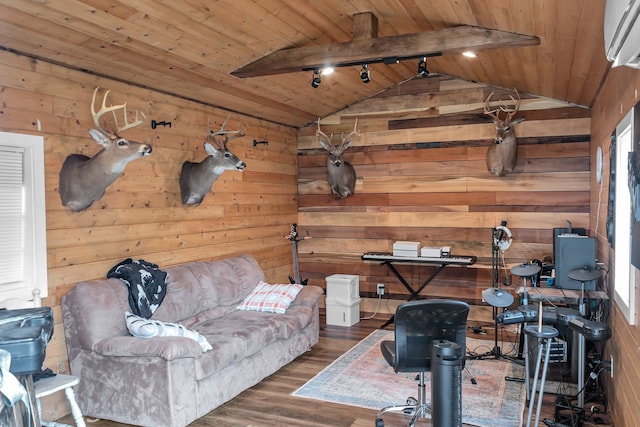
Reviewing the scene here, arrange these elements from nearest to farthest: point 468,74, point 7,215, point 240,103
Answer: point 7,215 → point 240,103 → point 468,74

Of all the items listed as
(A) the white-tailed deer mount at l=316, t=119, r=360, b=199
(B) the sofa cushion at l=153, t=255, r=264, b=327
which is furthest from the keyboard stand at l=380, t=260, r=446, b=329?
(B) the sofa cushion at l=153, t=255, r=264, b=327

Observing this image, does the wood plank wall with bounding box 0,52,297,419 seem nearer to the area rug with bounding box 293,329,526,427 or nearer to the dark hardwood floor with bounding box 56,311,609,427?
the dark hardwood floor with bounding box 56,311,609,427

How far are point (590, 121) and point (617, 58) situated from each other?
3970 millimetres

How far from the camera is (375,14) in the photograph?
438 centimetres

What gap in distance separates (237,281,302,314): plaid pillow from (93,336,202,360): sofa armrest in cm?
147

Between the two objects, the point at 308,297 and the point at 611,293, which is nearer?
the point at 611,293

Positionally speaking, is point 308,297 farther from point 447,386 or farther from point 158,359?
point 447,386

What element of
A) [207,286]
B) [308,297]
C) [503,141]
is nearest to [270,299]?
[308,297]

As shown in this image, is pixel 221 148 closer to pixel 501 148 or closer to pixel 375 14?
pixel 375 14

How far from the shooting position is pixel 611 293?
12.7 feet

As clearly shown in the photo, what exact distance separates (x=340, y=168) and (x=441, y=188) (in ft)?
4.17

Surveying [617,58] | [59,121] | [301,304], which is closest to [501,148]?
[301,304]

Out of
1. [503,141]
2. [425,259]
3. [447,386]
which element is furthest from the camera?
[425,259]

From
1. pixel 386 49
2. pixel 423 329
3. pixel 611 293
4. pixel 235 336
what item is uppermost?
pixel 386 49
